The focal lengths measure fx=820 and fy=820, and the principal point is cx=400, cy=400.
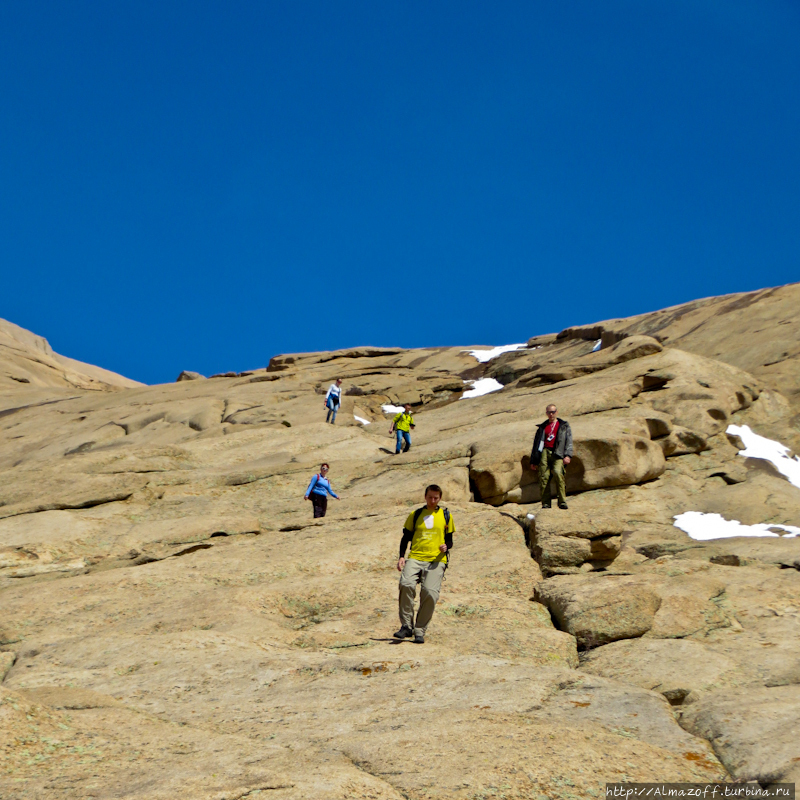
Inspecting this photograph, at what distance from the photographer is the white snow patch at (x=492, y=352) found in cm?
5833

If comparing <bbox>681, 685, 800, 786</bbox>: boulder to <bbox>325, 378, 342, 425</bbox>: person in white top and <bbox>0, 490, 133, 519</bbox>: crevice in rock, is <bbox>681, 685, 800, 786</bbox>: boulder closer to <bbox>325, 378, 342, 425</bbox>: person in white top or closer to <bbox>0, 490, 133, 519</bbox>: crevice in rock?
<bbox>0, 490, 133, 519</bbox>: crevice in rock

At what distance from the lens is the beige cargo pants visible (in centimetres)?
1457

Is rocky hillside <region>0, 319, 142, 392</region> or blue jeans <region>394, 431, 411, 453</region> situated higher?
rocky hillside <region>0, 319, 142, 392</region>

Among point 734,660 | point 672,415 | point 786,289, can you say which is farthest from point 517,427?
point 786,289

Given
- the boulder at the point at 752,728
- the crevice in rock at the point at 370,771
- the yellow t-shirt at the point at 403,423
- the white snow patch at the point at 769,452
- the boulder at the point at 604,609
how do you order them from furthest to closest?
the yellow t-shirt at the point at 403,423 < the white snow patch at the point at 769,452 < the boulder at the point at 604,609 < the boulder at the point at 752,728 < the crevice in rock at the point at 370,771

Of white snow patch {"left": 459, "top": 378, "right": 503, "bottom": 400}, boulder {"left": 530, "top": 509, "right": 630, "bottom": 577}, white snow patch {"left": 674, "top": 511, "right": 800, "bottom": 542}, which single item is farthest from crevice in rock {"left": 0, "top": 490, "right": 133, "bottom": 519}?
white snow patch {"left": 459, "top": 378, "right": 503, "bottom": 400}

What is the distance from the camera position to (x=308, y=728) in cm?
1083

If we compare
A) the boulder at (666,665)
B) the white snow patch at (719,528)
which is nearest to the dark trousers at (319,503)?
the white snow patch at (719,528)

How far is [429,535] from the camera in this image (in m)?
14.9

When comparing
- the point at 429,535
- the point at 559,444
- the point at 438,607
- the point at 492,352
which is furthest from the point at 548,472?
the point at 492,352

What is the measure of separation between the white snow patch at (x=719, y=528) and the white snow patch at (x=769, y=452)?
3906 millimetres

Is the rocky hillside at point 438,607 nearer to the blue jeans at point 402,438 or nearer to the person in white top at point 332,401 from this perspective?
the blue jeans at point 402,438

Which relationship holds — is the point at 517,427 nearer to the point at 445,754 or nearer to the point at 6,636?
the point at 6,636

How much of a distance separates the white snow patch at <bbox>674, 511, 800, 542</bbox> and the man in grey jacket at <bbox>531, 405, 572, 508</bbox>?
454 centimetres
